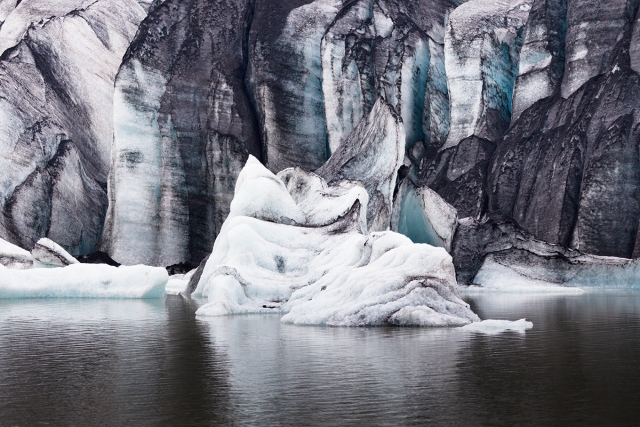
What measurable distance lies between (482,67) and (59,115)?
858 inches

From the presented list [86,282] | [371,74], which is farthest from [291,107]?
[86,282]

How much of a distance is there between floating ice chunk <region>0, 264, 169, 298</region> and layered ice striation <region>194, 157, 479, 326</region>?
1.62 m

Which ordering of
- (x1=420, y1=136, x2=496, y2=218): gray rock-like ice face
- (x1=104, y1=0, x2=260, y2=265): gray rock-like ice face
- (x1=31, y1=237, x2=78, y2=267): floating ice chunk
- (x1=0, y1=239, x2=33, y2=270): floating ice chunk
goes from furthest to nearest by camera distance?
1. (x1=104, y1=0, x2=260, y2=265): gray rock-like ice face
2. (x1=420, y1=136, x2=496, y2=218): gray rock-like ice face
3. (x1=0, y1=239, x2=33, y2=270): floating ice chunk
4. (x1=31, y1=237, x2=78, y2=267): floating ice chunk

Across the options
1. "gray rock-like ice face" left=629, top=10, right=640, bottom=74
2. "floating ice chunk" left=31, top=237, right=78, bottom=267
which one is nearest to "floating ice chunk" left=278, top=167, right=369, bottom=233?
"floating ice chunk" left=31, top=237, right=78, bottom=267

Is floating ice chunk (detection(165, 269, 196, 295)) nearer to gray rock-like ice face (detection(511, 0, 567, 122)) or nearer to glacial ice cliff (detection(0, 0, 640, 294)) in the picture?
glacial ice cliff (detection(0, 0, 640, 294))

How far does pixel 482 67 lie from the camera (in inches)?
1818

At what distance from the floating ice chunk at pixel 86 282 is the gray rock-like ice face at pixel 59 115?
13.9 metres

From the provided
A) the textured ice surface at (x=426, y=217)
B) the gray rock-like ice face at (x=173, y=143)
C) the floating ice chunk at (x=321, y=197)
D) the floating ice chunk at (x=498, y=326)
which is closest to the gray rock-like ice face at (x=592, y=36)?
the textured ice surface at (x=426, y=217)

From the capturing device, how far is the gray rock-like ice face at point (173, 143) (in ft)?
150

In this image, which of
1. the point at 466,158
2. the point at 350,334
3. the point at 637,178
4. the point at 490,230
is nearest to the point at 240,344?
the point at 350,334

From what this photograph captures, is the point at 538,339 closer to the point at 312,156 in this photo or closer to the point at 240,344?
the point at 240,344

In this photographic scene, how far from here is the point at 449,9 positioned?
51656 millimetres

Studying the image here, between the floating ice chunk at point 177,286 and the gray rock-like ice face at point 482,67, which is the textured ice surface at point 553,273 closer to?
the floating ice chunk at point 177,286

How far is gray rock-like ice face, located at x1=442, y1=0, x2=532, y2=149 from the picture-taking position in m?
45.8
